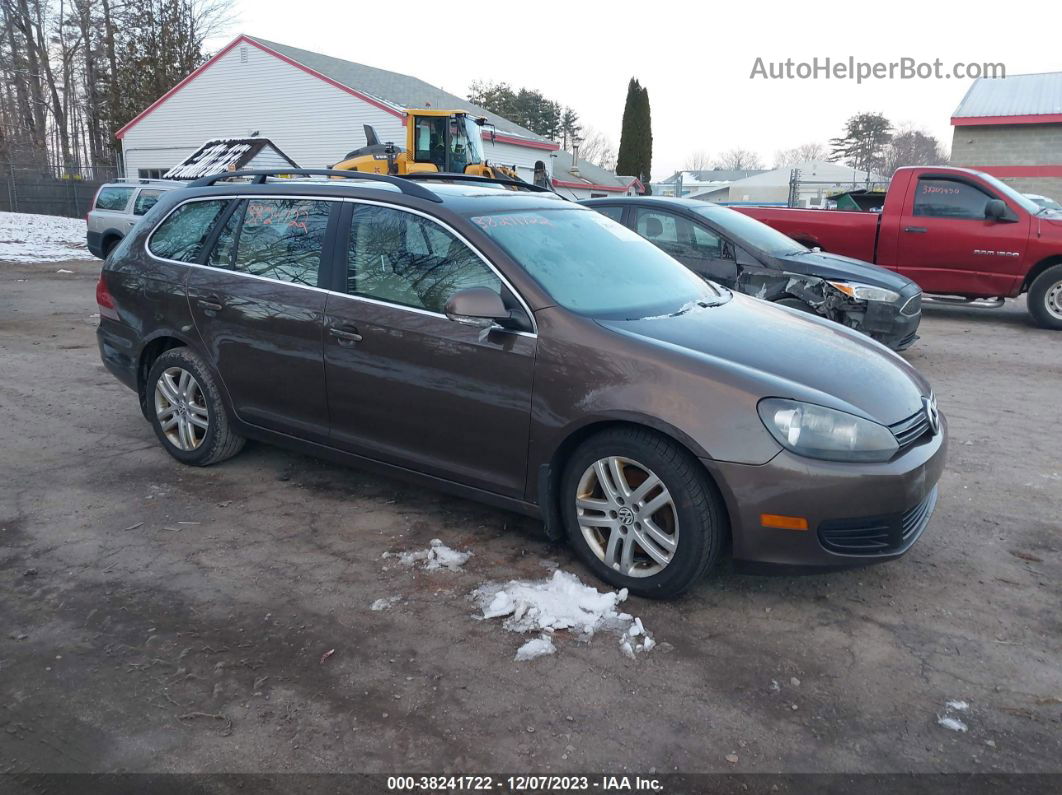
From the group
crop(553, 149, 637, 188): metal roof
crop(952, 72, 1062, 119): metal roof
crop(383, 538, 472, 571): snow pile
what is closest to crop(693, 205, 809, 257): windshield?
crop(383, 538, 472, 571): snow pile

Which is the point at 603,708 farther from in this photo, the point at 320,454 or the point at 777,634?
the point at 320,454

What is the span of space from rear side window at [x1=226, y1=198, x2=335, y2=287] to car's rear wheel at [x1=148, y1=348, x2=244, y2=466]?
676 millimetres

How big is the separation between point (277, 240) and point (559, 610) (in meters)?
2.61

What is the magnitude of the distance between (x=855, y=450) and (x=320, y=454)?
2747mm

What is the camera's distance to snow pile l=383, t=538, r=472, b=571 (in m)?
3.83

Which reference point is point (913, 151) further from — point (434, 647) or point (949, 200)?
point (434, 647)

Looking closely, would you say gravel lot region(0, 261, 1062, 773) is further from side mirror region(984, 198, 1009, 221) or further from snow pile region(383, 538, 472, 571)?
side mirror region(984, 198, 1009, 221)

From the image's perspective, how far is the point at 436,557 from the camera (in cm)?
391

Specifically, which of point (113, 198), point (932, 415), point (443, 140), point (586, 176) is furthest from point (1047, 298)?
point (586, 176)

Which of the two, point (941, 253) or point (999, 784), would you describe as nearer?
point (999, 784)

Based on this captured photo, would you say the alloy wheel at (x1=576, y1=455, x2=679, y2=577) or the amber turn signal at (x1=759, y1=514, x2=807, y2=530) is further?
the alloy wheel at (x1=576, y1=455, x2=679, y2=577)

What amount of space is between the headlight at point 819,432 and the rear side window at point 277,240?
2.47 m

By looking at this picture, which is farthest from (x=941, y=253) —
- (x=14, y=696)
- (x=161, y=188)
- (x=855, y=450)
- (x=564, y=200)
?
(x=161, y=188)

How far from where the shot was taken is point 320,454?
4.49 meters
